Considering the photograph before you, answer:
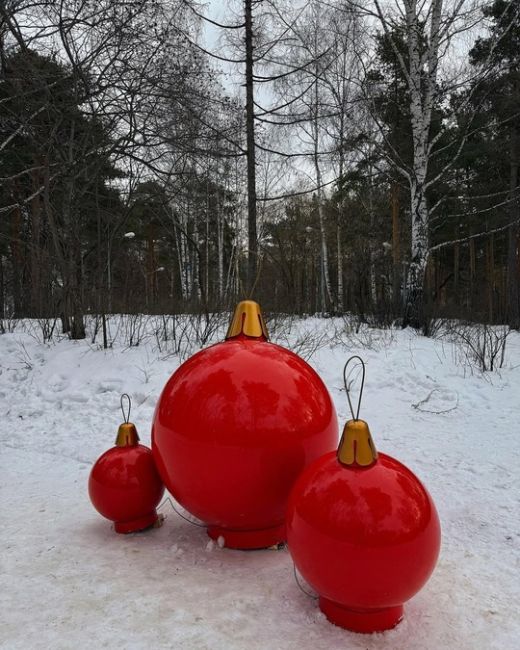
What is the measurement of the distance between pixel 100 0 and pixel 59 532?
7224mm

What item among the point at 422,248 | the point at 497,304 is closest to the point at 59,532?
the point at 422,248

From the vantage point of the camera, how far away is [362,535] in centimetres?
148

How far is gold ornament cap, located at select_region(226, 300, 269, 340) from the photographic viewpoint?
2439 mm

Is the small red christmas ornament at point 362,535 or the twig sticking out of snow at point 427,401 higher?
the small red christmas ornament at point 362,535

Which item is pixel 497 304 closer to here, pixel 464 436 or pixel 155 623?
pixel 464 436

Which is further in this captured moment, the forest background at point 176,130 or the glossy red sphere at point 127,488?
the forest background at point 176,130

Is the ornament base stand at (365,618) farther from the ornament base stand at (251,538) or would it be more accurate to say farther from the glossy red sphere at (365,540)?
the ornament base stand at (251,538)

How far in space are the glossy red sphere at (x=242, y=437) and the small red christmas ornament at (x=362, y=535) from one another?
0.32 m

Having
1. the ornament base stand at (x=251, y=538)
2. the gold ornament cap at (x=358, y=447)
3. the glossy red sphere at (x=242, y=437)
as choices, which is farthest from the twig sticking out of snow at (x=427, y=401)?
the gold ornament cap at (x=358, y=447)

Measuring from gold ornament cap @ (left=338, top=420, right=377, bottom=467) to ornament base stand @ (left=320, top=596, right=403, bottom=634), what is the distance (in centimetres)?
50

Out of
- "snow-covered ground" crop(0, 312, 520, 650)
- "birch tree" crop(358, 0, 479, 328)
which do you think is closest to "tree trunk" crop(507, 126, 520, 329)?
"birch tree" crop(358, 0, 479, 328)

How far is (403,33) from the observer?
9891 millimetres

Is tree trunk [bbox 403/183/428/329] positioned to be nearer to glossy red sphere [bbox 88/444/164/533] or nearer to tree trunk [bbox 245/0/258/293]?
tree trunk [bbox 245/0/258/293]

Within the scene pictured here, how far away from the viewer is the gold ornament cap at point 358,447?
1622 mm
